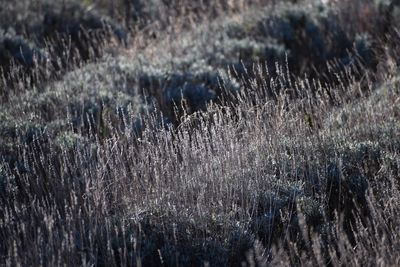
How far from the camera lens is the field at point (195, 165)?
478 cm

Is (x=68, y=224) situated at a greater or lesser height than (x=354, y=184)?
greater

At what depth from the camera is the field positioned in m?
4.78

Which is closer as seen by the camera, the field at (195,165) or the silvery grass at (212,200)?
the silvery grass at (212,200)

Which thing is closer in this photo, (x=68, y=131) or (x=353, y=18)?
(x=68, y=131)

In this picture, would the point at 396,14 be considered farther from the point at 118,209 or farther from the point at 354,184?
the point at 118,209

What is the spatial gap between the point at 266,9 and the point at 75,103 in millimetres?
4817

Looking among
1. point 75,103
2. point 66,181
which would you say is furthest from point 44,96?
point 66,181

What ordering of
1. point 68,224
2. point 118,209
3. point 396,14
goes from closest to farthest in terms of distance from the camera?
point 68,224 < point 118,209 < point 396,14

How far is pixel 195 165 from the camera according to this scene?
5.40m

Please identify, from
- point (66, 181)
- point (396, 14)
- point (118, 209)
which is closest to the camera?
point (118, 209)

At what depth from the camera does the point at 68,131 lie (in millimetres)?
6762

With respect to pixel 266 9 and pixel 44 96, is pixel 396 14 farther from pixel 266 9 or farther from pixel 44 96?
pixel 44 96

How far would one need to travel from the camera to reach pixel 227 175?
5.32 meters

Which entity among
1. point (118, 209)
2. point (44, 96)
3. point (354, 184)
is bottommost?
point (354, 184)
